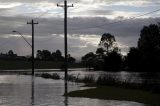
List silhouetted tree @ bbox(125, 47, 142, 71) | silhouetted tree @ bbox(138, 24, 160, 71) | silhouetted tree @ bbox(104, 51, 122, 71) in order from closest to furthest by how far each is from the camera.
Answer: silhouetted tree @ bbox(138, 24, 160, 71)
silhouetted tree @ bbox(125, 47, 142, 71)
silhouetted tree @ bbox(104, 51, 122, 71)

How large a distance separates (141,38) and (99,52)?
4310 centimetres

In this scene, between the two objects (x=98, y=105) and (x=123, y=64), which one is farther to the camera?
(x=123, y=64)

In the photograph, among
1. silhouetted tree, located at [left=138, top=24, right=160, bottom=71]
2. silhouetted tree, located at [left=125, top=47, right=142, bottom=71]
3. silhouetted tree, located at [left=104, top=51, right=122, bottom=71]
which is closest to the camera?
silhouetted tree, located at [left=138, top=24, right=160, bottom=71]

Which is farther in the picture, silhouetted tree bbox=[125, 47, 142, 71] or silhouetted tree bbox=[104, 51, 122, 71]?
silhouetted tree bbox=[104, 51, 122, 71]

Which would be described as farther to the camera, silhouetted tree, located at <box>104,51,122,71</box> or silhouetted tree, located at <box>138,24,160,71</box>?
silhouetted tree, located at <box>104,51,122,71</box>

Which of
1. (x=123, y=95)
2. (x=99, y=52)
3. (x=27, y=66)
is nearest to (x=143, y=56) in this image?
(x=27, y=66)

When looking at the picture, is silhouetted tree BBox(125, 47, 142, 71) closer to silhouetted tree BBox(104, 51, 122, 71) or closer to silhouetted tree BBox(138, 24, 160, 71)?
silhouetted tree BBox(138, 24, 160, 71)

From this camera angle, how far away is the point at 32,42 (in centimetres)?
8931

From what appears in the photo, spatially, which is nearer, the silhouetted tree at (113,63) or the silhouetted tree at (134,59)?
the silhouetted tree at (134,59)

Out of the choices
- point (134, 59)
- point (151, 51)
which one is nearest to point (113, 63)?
point (134, 59)

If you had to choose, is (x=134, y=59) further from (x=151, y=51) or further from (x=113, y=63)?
(x=113, y=63)

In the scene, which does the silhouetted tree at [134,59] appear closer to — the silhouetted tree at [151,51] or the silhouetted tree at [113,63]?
the silhouetted tree at [151,51]

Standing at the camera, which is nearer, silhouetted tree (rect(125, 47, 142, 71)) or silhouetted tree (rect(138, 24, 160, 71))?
silhouetted tree (rect(138, 24, 160, 71))

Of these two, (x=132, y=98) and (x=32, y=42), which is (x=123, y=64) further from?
(x=132, y=98)
